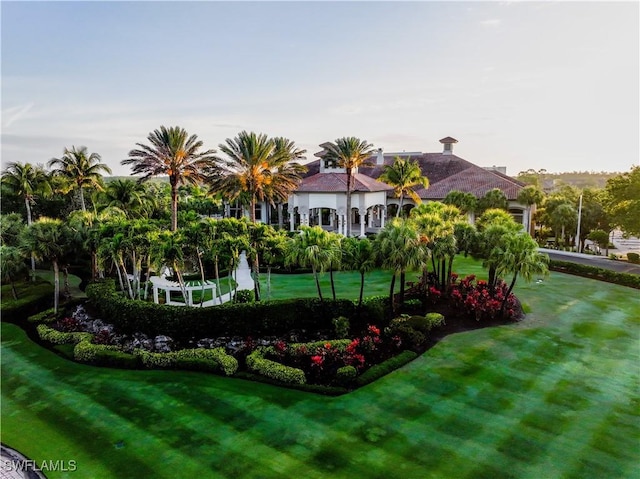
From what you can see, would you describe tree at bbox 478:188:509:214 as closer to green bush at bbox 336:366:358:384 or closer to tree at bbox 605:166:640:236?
tree at bbox 605:166:640:236

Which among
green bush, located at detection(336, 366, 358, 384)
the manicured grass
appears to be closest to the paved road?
the manicured grass

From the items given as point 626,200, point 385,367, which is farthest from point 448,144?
point 385,367

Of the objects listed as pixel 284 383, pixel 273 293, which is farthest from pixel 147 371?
pixel 273 293

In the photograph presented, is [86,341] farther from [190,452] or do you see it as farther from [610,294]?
[610,294]

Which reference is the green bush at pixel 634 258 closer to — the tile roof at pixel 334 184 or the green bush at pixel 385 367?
the tile roof at pixel 334 184

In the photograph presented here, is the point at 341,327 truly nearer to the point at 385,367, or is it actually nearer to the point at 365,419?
the point at 385,367

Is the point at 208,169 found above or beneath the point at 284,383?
above
